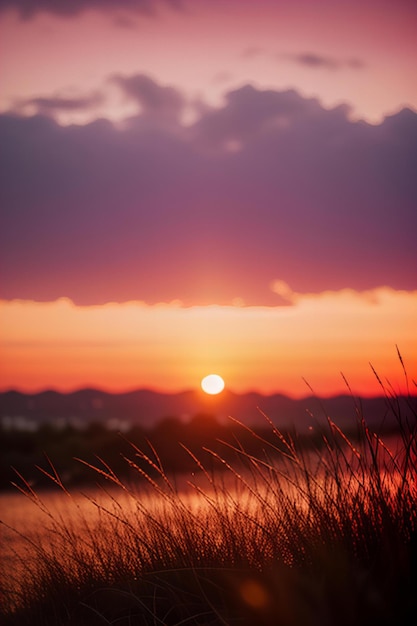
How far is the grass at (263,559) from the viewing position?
2215 millimetres

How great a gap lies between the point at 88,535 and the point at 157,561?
88 centimetres

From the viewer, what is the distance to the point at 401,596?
2201 mm

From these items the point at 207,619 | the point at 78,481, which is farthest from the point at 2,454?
the point at 207,619

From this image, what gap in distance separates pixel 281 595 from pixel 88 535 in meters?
2.71

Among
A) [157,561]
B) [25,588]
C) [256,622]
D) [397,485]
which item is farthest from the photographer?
[25,588]

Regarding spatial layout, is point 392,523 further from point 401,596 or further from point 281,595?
point 281,595

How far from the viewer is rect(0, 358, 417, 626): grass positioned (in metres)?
2.21

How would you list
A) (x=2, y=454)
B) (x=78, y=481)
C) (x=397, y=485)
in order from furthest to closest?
(x=2, y=454) < (x=78, y=481) < (x=397, y=485)

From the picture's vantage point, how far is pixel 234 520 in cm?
387

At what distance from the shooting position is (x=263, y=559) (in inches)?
129

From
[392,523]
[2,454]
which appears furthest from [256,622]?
[2,454]

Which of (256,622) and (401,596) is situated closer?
(401,596)

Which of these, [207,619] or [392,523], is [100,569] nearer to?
[207,619]

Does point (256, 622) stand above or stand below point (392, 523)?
below
